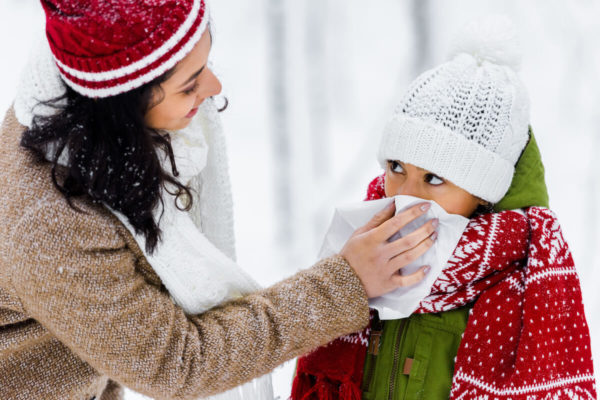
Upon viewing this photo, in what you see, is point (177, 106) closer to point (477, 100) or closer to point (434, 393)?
point (477, 100)

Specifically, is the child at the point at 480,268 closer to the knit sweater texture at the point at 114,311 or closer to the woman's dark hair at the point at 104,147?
the knit sweater texture at the point at 114,311

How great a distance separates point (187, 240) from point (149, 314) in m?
0.16

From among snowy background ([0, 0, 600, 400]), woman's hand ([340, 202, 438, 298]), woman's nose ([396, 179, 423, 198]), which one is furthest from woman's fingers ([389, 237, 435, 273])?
snowy background ([0, 0, 600, 400])

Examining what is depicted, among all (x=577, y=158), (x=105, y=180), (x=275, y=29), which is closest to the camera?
(x=105, y=180)

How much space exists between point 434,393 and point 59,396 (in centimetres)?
71

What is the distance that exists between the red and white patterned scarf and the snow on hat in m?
0.61

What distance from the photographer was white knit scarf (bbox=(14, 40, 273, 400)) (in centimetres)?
110

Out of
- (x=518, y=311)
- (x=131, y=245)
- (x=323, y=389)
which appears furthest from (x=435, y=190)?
(x=131, y=245)

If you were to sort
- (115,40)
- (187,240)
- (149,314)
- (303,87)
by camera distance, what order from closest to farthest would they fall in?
(115,40), (149,314), (187,240), (303,87)

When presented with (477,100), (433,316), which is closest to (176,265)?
(433,316)

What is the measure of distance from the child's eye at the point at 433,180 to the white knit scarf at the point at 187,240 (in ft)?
1.28

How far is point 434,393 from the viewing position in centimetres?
122

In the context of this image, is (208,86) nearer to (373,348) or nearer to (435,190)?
(435,190)

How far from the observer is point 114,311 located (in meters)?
1.04
